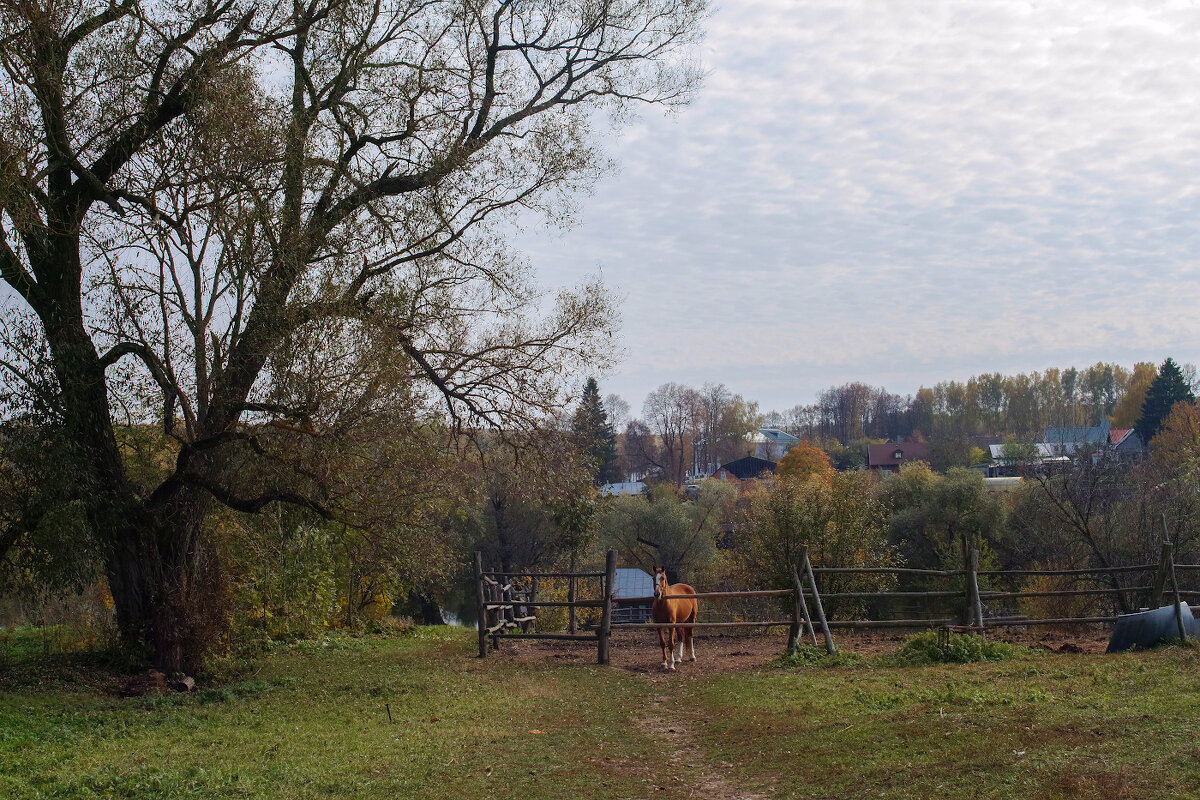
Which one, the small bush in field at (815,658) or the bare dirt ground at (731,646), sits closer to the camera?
the small bush in field at (815,658)

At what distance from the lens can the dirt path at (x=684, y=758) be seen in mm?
6379

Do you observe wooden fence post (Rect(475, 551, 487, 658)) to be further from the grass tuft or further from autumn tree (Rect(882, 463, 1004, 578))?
autumn tree (Rect(882, 463, 1004, 578))

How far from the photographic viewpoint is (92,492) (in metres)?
10.1

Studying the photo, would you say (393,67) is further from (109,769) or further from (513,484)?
(109,769)

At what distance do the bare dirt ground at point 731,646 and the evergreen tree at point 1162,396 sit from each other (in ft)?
169

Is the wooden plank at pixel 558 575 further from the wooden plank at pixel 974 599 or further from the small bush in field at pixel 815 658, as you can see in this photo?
the wooden plank at pixel 974 599

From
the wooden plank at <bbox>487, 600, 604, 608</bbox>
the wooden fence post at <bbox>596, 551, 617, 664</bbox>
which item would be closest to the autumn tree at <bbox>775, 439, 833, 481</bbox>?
the wooden plank at <bbox>487, 600, 604, 608</bbox>

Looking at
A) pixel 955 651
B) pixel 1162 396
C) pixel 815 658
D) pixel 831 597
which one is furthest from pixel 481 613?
pixel 1162 396

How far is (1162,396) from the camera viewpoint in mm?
58594

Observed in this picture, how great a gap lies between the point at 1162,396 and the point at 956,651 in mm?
58316

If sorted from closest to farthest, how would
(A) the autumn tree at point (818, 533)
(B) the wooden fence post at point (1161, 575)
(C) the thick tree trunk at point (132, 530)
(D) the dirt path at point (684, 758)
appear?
1. (D) the dirt path at point (684, 758)
2. (C) the thick tree trunk at point (132, 530)
3. (B) the wooden fence post at point (1161, 575)
4. (A) the autumn tree at point (818, 533)

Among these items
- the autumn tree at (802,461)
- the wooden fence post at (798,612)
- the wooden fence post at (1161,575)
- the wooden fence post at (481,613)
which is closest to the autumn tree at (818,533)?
the wooden fence post at (798,612)

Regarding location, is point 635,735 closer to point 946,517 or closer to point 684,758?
point 684,758

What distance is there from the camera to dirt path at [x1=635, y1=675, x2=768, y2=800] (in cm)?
638
